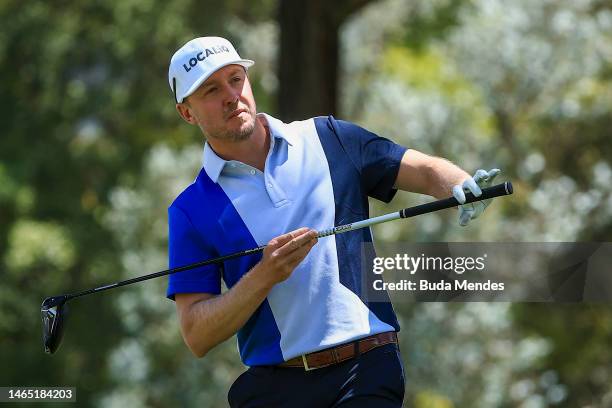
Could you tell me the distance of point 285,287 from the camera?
4605mm

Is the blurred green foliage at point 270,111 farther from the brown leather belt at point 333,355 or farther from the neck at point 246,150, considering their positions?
the brown leather belt at point 333,355

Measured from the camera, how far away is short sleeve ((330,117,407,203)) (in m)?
4.81

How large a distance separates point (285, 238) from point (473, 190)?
0.62 metres

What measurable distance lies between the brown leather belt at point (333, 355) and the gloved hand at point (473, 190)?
51 cm

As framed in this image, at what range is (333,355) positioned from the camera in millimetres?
4547

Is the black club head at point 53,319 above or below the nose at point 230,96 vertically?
below

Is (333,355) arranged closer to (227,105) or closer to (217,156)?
(217,156)

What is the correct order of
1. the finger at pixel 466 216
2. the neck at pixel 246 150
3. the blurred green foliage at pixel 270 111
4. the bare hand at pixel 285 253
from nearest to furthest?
the bare hand at pixel 285 253
the finger at pixel 466 216
the neck at pixel 246 150
the blurred green foliage at pixel 270 111

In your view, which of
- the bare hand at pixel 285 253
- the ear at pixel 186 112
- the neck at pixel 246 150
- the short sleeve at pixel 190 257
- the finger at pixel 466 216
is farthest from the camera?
the ear at pixel 186 112

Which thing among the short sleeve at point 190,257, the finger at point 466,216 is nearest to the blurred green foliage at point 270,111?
the short sleeve at point 190,257

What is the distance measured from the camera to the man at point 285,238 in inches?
179

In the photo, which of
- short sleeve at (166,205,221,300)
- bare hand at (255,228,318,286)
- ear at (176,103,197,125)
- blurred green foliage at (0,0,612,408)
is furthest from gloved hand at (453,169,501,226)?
blurred green foliage at (0,0,612,408)

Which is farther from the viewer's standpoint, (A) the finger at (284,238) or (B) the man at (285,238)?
(B) the man at (285,238)

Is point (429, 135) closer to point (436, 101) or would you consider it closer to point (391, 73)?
point (436, 101)
